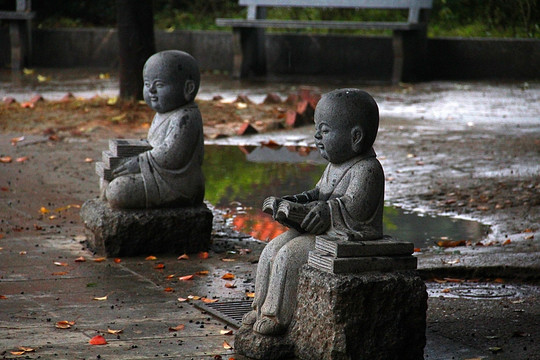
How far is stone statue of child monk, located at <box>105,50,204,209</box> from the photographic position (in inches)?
268

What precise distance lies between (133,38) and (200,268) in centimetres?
663

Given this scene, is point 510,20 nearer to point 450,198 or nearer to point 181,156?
point 450,198

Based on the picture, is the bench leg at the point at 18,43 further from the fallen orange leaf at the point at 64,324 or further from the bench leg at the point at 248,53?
the fallen orange leaf at the point at 64,324

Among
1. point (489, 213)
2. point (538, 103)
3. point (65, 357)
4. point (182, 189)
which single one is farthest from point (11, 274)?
point (538, 103)

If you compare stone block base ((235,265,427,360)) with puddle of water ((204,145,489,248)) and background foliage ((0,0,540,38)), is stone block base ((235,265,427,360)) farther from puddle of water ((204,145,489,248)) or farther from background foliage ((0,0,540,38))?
background foliage ((0,0,540,38))

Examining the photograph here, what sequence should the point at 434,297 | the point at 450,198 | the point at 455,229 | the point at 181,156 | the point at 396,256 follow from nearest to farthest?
the point at 396,256, the point at 434,297, the point at 181,156, the point at 455,229, the point at 450,198

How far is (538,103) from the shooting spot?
14.8 meters

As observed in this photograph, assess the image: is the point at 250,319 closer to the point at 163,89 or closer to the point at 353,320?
the point at 353,320

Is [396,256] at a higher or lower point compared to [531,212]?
higher

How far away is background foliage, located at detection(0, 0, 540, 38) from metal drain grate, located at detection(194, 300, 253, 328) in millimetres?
14335

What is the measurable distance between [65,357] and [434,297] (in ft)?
7.98

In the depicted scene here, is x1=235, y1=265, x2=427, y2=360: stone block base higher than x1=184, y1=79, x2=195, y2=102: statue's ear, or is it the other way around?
x1=184, y1=79, x2=195, y2=102: statue's ear

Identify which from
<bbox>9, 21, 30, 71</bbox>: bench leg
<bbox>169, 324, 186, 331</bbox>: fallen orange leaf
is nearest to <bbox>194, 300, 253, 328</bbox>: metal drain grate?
<bbox>169, 324, 186, 331</bbox>: fallen orange leaf

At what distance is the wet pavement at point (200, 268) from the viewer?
5.02 m
